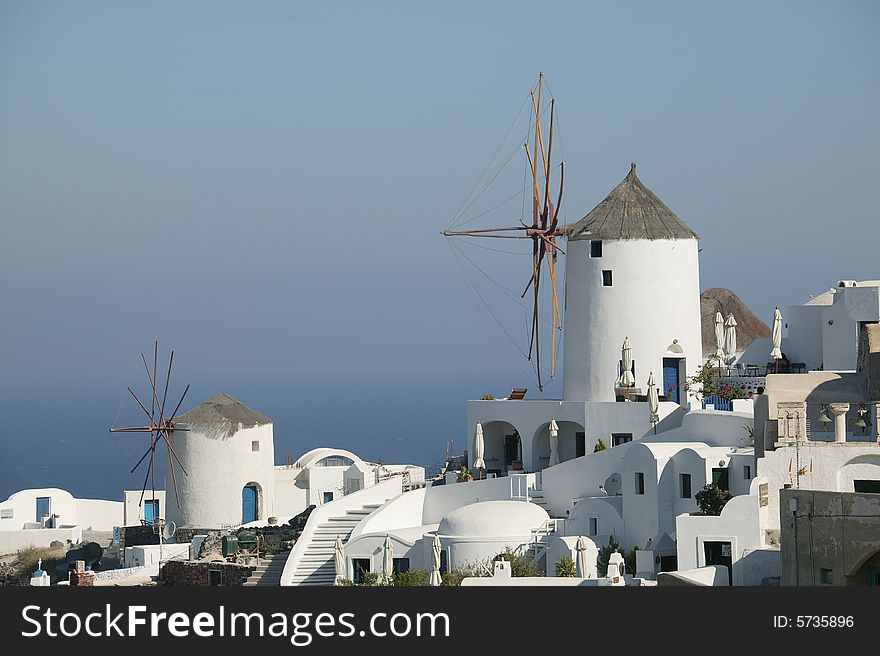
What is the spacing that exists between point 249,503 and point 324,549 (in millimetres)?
9158

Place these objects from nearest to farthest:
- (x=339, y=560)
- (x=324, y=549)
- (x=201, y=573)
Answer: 1. (x=339, y=560)
2. (x=324, y=549)
3. (x=201, y=573)

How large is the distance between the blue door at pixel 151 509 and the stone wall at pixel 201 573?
1013 centimetres

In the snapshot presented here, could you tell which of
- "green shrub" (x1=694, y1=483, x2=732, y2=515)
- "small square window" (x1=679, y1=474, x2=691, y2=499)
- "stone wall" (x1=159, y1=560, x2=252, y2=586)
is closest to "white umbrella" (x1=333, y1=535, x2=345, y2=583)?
"stone wall" (x1=159, y1=560, x2=252, y2=586)

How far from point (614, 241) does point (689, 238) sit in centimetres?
170

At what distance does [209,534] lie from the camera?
46.9 m

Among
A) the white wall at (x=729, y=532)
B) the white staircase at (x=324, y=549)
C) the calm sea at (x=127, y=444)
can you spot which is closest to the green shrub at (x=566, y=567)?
the white wall at (x=729, y=532)

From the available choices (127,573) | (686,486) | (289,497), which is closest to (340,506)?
(127,573)

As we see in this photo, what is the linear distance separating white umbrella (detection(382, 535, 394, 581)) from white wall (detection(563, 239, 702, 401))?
301 inches

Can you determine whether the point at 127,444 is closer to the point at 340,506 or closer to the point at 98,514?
the point at 98,514

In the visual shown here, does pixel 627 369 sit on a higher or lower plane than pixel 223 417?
higher

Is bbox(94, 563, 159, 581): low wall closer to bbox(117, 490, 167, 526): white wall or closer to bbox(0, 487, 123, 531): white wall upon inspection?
bbox(117, 490, 167, 526): white wall

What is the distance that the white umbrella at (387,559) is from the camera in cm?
3738

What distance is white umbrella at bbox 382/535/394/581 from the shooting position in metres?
37.4

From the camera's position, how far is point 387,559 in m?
37.7
